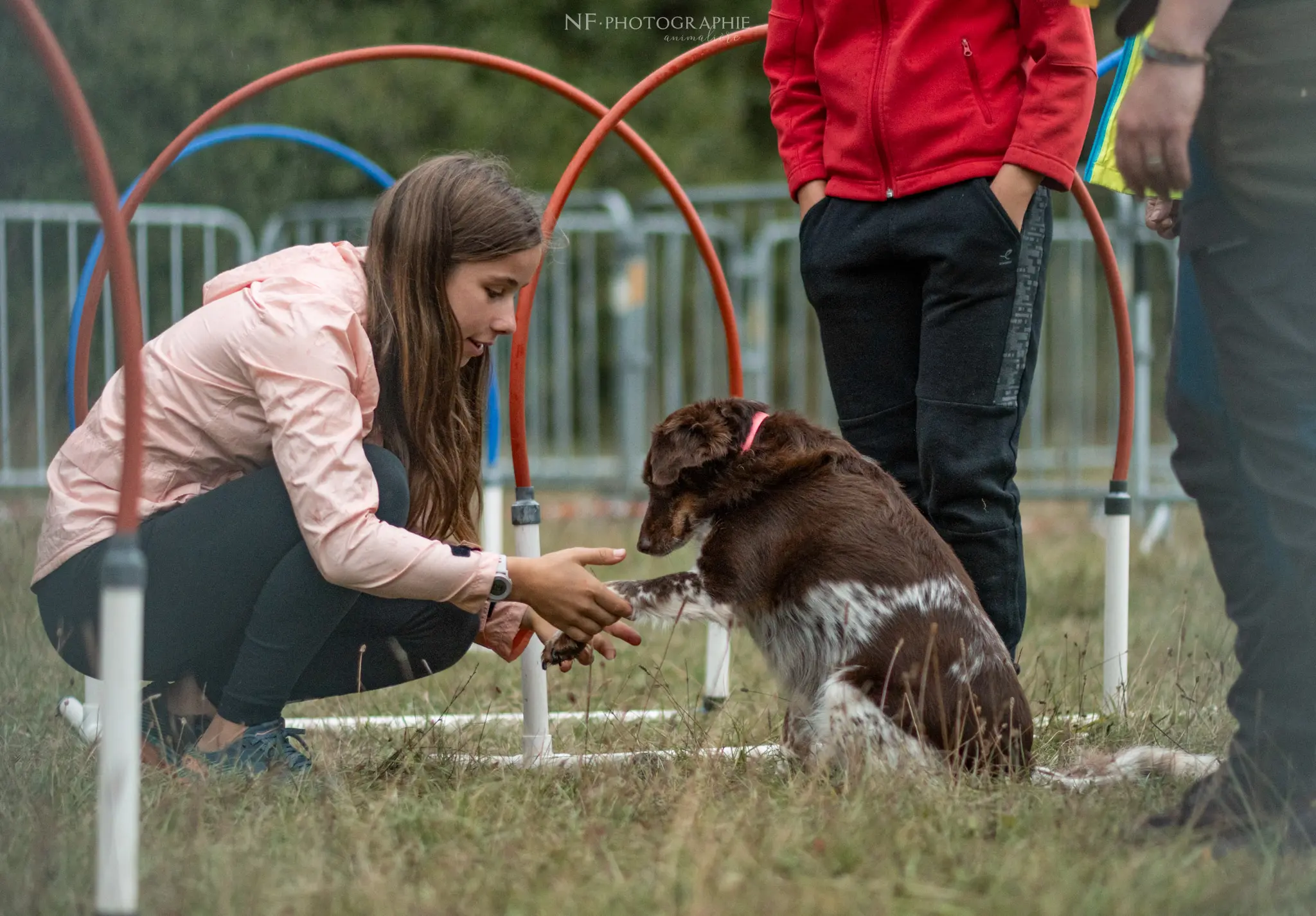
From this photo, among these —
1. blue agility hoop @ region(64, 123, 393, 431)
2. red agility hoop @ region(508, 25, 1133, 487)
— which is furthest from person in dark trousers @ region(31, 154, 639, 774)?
blue agility hoop @ region(64, 123, 393, 431)

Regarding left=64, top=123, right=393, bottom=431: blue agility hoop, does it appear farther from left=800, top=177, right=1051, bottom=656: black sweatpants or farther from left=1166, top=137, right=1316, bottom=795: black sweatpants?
left=1166, top=137, right=1316, bottom=795: black sweatpants

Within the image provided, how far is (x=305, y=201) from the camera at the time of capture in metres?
14.1

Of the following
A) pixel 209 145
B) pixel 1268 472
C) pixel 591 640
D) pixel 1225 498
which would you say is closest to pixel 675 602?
pixel 591 640

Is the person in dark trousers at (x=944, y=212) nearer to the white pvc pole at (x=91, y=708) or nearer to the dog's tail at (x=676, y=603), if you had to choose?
the dog's tail at (x=676, y=603)

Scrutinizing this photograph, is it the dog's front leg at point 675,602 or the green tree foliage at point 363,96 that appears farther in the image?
the green tree foliage at point 363,96

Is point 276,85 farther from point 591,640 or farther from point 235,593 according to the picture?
point 591,640

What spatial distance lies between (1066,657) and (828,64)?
1.95 m

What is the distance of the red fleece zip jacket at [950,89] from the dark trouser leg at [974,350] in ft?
0.35

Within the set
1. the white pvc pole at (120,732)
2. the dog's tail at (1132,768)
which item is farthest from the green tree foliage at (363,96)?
the dog's tail at (1132,768)

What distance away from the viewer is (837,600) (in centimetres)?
304

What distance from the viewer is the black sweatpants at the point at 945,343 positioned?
3.17m

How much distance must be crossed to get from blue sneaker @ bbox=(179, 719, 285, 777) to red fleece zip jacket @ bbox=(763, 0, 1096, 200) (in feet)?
6.30

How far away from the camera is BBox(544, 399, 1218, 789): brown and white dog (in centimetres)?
290

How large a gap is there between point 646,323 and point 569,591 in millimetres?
8189
